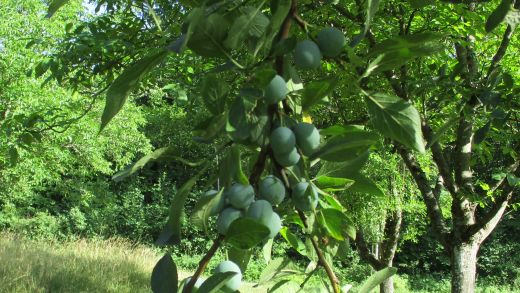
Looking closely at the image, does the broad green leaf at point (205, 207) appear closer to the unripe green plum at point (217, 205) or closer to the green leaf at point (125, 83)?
the unripe green plum at point (217, 205)

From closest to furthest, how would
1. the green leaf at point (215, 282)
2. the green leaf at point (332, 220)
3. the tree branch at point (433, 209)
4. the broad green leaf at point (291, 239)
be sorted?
the green leaf at point (215, 282) < the green leaf at point (332, 220) < the broad green leaf at point (291, 239) < the tree branch at point (433, 209)

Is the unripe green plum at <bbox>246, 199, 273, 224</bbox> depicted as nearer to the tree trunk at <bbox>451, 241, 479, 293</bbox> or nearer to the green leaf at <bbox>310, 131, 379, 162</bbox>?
the green leaf at <bbox>310, 131, 379, 162</bbox>

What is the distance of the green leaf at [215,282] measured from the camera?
385 millimetres

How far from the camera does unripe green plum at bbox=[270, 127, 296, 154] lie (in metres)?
0.42

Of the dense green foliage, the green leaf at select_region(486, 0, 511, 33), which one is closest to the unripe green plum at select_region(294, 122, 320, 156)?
the dense green foliage

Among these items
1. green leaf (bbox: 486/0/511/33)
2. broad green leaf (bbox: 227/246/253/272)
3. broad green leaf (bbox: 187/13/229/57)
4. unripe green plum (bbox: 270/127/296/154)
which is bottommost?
broad green leaf (bbox: 227/246/253/272)

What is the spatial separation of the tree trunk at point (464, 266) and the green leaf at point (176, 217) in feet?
9.22

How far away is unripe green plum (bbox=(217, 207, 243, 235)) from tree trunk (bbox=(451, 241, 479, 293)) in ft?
9.25

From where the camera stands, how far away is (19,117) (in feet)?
6.48

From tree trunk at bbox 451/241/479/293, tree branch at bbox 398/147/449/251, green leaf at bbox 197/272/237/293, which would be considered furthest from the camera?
tree branch at bbox 398/147/449/251

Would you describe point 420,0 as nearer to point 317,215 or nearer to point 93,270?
point 317,215

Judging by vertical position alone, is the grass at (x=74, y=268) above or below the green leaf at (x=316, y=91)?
below

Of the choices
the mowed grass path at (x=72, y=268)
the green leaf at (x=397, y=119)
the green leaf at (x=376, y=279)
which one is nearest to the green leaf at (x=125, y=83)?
the green leaf at (x=397, y=119)

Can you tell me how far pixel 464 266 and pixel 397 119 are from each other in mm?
2752
